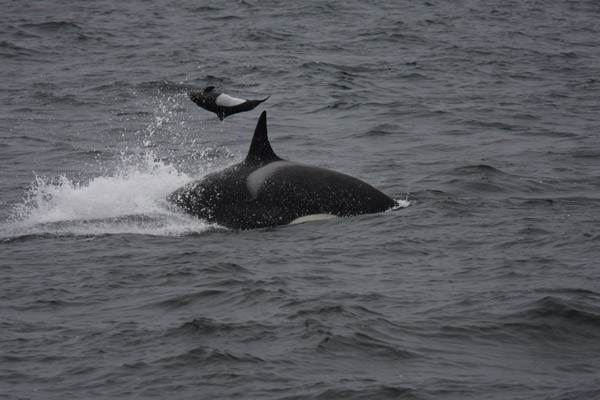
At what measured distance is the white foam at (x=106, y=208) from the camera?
12.9 m

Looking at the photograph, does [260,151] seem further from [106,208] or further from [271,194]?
[106,208]

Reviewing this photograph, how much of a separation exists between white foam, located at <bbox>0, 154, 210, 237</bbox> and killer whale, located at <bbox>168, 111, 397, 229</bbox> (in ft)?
1.37

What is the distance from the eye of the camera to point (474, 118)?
2147cm

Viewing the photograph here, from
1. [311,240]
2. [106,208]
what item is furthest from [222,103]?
[106,208]

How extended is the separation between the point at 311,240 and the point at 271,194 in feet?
3.53

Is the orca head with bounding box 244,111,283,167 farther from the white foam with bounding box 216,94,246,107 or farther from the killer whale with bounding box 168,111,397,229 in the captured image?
the white foam with bounding box 216,94,246,107

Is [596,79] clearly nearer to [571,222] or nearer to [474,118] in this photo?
[474,118]

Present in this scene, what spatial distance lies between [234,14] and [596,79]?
18984 mm

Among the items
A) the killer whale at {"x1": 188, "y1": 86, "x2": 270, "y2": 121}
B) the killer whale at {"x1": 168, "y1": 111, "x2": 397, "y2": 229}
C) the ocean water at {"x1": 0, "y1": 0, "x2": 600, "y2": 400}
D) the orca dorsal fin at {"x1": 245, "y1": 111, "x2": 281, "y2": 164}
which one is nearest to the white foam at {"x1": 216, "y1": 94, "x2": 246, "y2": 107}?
the killer whale at {"x1": 188, "y1": 86, "x2": 270, "y2": 121}

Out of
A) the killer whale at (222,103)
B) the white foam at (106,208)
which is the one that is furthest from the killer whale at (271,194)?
the killer whale at (222,103)

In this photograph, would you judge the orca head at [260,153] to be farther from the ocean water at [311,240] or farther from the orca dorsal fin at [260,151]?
the ocean water at [311,240]

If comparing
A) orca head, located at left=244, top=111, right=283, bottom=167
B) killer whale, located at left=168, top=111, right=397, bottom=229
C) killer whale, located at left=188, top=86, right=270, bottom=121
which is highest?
killer whale, located at left=188, top=86, right=270, bottom=121

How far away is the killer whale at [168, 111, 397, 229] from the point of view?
1266 centimetres

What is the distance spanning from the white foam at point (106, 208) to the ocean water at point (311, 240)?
2.0 inches
